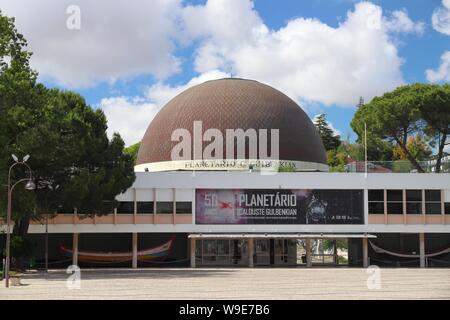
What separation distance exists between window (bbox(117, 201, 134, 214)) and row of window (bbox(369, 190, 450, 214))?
14495 mm

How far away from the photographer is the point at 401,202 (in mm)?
41594

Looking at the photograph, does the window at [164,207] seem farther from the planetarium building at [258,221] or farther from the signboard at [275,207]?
the signboard at [275,207]

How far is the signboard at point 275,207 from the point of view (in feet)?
135

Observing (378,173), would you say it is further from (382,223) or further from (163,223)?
(163,223)

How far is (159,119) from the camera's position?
52.3 m

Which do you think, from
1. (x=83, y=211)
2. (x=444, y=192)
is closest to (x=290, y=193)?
(x=444, y=192)

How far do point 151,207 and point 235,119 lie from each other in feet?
35.0

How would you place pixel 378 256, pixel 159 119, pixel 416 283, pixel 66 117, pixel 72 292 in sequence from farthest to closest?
pixel 159 119 < pixel 378 256 < pixel 66 117 < pixel 416 283 < pixel 72 292

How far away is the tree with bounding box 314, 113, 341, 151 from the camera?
8494 centimetres

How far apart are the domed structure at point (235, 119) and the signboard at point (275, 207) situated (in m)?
6.41

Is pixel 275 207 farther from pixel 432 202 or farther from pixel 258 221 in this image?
pixel 432 202

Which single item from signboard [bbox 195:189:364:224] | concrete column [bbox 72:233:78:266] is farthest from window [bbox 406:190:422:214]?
concrete column [bbox 72:233:78:266]

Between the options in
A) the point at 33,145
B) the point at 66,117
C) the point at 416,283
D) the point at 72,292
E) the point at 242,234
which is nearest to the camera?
the point at 72,292

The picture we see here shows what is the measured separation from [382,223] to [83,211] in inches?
710
